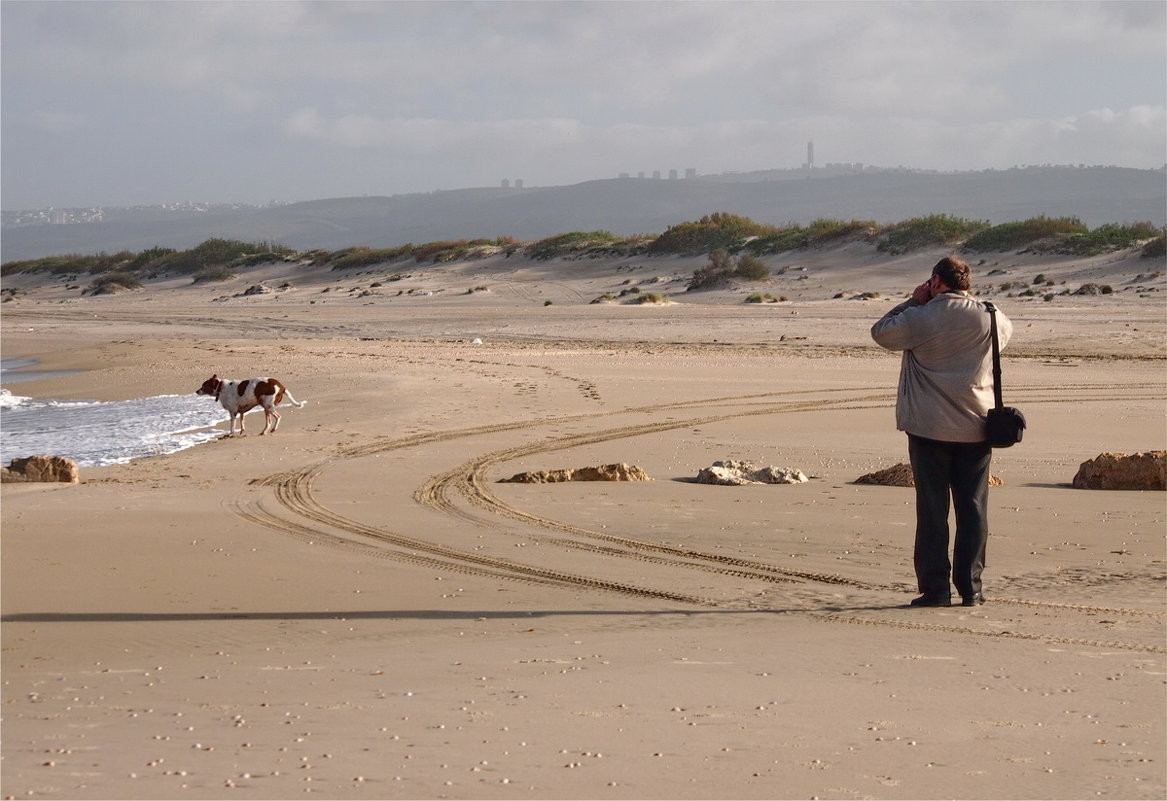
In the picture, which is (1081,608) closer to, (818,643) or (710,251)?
(818,643)

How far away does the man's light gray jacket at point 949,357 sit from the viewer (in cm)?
583

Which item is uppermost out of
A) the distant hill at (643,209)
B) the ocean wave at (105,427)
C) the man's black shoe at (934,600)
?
the distant hill at (643,209)

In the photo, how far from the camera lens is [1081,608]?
5707 millimetres

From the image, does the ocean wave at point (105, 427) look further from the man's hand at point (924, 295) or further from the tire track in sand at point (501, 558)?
the man's hand at point (924, 295)

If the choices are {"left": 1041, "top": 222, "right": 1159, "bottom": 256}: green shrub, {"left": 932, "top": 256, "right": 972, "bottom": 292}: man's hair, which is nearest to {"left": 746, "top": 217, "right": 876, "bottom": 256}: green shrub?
{"left": 1041, "top": 222, "right": 1159, "bottom": 256}: green shrub

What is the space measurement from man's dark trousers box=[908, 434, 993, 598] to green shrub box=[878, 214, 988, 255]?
105 feet

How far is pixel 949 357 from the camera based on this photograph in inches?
232

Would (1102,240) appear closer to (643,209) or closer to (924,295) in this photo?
(924,295)

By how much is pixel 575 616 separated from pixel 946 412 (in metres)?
1.92

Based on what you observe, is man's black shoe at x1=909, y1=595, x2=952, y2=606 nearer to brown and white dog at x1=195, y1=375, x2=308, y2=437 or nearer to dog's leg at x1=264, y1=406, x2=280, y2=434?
brown and white dog at x1=195, y1=375, x2=308, y2=437

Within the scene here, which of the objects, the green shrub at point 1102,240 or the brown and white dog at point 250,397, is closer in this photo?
the brown and white dog at point 250,397

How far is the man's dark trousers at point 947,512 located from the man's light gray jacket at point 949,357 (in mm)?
103

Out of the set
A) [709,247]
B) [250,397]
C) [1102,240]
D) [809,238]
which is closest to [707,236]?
[709,247]

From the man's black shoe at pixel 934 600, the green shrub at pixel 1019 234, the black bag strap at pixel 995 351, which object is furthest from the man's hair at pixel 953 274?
the green shrub at pixel 1019 234
